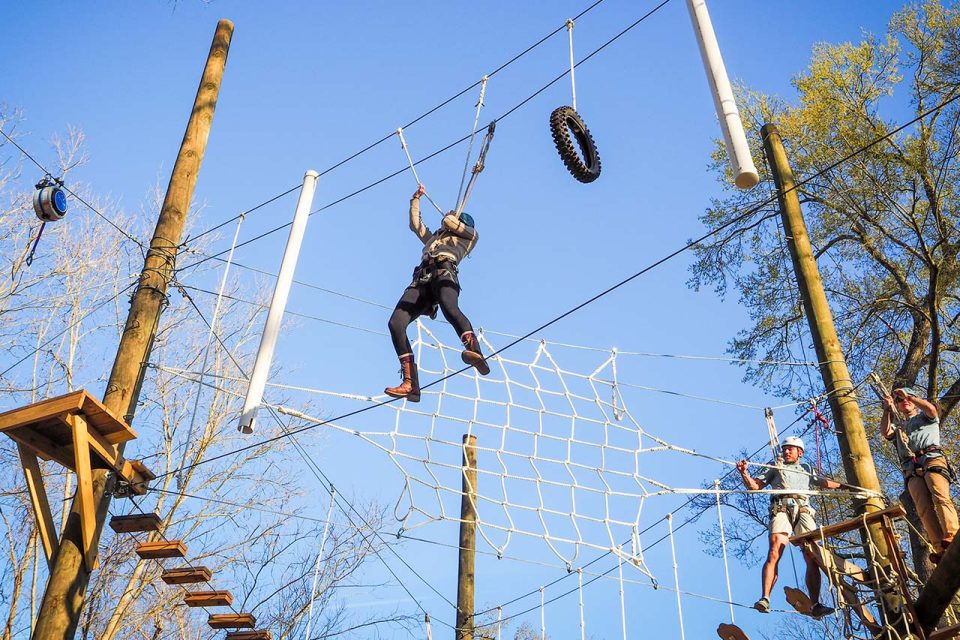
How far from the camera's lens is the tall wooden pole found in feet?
18.4

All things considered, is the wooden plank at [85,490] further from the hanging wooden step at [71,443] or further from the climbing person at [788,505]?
the climbing person at [788,505]

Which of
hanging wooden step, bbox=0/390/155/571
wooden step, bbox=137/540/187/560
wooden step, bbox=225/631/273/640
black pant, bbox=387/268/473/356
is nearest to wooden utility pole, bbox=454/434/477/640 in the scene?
wooden step, bbox=225/631/273/640

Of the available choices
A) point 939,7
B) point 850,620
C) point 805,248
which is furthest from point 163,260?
point 939,7

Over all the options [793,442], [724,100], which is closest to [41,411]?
[724,100]

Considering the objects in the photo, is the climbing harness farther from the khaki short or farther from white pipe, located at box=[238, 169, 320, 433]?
the khaki short

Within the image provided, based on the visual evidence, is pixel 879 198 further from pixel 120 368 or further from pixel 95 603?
pixel 95 603

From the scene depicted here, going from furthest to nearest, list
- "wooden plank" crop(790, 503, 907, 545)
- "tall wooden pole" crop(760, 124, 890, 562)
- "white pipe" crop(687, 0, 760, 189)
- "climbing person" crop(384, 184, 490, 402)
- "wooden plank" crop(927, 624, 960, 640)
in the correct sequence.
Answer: "climbing person" crop(384, 184, 490, 402) → "tall wooden pole" crop(760, 124, 890, 562) → "wooden plank" crop(790, 503, 907, 545) → "wooden plank" crop(927, 624, 960, 640) → "white pipe" crop(687, 0, 760, 189)

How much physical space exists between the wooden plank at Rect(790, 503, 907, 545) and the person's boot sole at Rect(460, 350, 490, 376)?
6.87 feet

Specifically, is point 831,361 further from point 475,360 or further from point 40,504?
point 40,504

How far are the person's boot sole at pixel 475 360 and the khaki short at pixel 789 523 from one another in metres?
2.06

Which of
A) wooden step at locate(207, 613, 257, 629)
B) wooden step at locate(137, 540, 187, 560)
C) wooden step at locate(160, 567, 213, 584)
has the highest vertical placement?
wooden step at locate(137, 540, 187, 560)

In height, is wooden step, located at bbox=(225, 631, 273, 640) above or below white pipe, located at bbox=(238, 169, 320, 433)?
below

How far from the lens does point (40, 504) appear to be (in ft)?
17.4

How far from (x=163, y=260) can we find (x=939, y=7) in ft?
29.8
